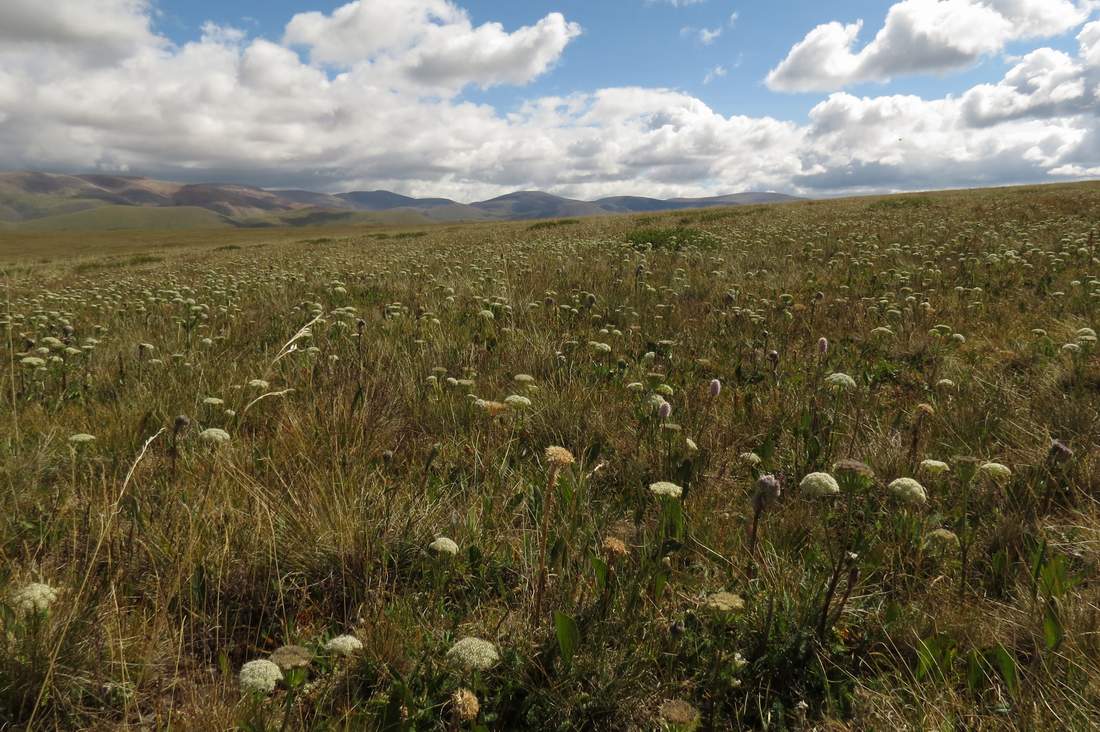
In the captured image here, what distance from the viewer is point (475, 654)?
1.68 meters

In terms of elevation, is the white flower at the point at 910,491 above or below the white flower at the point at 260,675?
above

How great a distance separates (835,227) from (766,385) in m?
13.1

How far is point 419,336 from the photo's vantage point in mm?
6082

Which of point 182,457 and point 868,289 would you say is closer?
point 182,457

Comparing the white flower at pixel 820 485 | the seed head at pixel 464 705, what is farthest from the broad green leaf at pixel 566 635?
the white flower at pixel 820 485

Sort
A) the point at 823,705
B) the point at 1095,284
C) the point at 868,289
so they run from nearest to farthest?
the point at 823,705 → the point at 1095,284 → the point at 868,289

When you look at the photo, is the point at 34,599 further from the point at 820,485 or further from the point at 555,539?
the point at 820,485

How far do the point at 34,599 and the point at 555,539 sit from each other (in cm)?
179

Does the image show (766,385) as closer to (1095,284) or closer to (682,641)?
(682,641)

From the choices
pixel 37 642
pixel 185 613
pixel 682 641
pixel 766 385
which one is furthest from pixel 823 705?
pixel 766 385

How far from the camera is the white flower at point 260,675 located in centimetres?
152

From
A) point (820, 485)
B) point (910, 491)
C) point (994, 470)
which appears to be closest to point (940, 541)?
point (910, 491)

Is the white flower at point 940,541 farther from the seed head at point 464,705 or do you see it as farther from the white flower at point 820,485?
the seed head at point 464,705

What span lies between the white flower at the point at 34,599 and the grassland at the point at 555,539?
0.01 meters
